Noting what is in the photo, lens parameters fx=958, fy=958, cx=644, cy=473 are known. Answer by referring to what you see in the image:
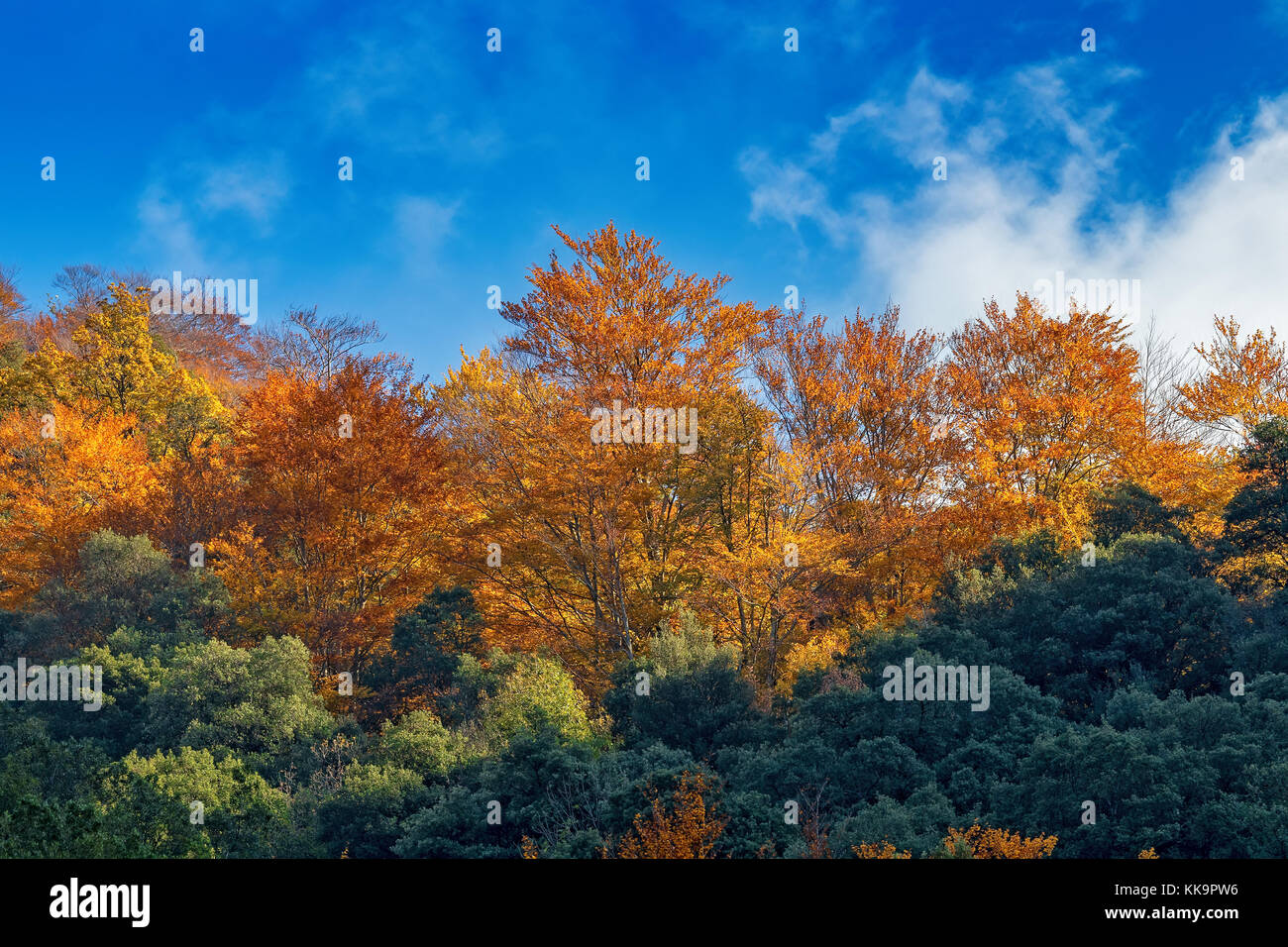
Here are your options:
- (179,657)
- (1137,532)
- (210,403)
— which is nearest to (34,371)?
(210,403)

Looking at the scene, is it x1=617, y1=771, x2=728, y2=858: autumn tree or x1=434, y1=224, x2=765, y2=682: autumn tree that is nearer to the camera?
x1=617, y1=771, x2=728, y2=858: autumn tree

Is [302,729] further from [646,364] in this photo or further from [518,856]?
[646,364]

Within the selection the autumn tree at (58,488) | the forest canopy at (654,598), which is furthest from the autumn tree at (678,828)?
the autumn tree at (58,488)

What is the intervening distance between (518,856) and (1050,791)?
7.28 m

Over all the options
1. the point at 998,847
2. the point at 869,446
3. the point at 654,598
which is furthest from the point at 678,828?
the point at 869,446

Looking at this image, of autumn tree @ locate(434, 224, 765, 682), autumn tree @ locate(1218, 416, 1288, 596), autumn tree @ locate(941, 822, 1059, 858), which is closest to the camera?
autumn tree @ locate(941, 822, 1059, 858)

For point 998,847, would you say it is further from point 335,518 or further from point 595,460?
point 335,518

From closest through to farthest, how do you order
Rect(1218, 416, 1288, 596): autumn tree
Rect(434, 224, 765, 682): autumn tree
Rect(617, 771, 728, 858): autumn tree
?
Rect(617, 771, 728, 858): autumn tree
Rect(1218, 416, 1288, 596): autumn tree
Rect(434, 224, 765, 682): autumn tree

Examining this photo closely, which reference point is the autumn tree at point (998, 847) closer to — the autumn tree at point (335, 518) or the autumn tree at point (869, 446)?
the autumn tree at point (869, 446)

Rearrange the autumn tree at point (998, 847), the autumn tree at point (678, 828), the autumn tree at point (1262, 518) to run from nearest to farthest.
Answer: the autumn tree at point (998, 847) → the autumn tree at point (678, 828) → the autumn tree at point (1262, 518)

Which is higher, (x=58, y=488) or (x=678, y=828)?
(x=58, y=488)

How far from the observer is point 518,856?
44.6 feet

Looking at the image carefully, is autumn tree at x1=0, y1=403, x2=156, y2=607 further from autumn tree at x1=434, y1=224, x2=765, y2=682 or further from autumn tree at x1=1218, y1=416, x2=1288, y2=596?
autumn tree at x1=1218, y1=416, x2=1288, y2=596

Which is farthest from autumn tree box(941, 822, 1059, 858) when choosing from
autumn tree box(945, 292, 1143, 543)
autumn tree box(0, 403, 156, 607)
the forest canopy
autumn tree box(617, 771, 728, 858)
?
autumn tree box(0, 403, 156, 607)
